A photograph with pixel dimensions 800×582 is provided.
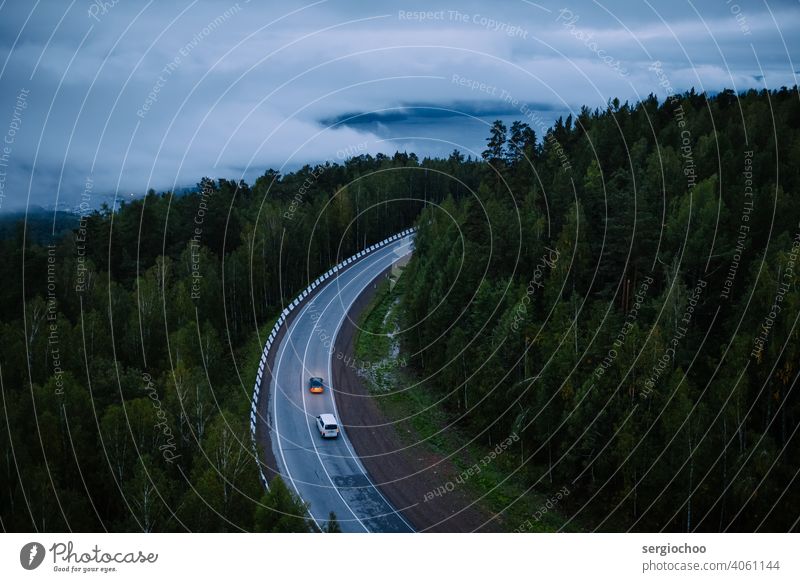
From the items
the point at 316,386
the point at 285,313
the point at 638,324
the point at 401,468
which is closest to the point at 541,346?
the point at 638,324

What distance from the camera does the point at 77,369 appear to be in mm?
30109

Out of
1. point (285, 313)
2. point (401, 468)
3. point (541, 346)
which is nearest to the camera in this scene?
point (401, 468)

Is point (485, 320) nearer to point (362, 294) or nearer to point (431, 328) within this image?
point (431, 328)

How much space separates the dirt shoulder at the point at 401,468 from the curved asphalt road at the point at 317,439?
0.47 meters

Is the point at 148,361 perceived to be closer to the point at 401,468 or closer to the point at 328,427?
the point at 328,427

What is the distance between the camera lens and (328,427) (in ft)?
105

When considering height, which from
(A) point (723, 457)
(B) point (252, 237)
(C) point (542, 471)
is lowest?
(C) point (542, 471)

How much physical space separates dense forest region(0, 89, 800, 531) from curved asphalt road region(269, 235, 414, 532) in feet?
6.60

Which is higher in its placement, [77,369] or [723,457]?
[77,369]

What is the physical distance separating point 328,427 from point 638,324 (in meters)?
13.4

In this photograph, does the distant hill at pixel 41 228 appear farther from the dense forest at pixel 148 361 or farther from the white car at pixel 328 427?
the white car at pixel 328 427

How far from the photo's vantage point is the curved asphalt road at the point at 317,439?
1036 inches
